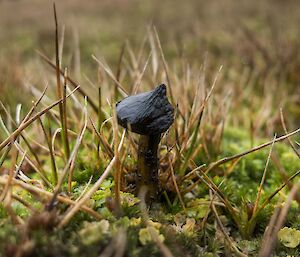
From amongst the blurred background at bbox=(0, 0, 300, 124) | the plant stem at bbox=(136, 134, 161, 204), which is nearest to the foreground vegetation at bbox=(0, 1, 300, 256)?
the plant stem at bbox=(136, 134, 161, 204)

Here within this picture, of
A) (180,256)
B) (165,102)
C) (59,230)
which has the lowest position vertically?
(180,256)

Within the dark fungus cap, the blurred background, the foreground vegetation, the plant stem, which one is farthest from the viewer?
the blurred background

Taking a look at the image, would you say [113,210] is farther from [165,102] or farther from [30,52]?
[30,52]

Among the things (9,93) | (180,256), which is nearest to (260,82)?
(9,93)

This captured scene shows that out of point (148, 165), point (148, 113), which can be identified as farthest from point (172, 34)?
point (148, 113)

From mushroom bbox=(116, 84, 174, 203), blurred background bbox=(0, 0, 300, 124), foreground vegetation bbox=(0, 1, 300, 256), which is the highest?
mushroom bbox=(116, 84, 174, 203)

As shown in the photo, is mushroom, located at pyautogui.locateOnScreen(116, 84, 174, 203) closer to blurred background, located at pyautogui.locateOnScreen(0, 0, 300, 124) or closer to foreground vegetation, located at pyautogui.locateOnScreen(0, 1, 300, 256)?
foreground vegetation, located at pyautogui.locateOnScreen(0, 1, 300, 256)

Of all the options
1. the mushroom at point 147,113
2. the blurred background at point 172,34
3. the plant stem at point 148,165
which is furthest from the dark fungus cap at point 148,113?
the blurred background at point 172,34
